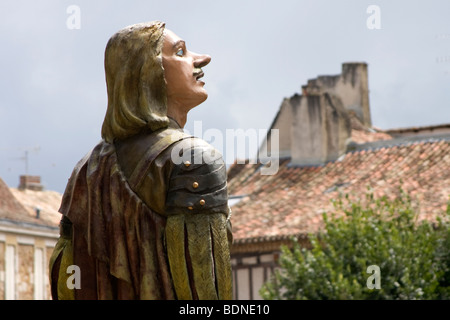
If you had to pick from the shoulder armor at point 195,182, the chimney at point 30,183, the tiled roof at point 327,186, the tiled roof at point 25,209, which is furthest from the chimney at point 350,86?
the shoulder armor at point 195,182

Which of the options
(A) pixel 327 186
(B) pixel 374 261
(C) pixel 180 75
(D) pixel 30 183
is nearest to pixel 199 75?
(C) pixel 180 75

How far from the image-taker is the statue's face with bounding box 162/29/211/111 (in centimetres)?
682

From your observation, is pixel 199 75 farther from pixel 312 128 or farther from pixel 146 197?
pixel 312 128

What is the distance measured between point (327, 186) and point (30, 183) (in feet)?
51.8

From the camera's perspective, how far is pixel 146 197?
6586 millimetres

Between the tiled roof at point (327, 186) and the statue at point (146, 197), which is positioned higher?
the statue at point (146, 197)

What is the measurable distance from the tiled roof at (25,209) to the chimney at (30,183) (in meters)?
1.37

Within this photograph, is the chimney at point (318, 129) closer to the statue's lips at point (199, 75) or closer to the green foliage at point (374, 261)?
the green foliage at point (374, 261)

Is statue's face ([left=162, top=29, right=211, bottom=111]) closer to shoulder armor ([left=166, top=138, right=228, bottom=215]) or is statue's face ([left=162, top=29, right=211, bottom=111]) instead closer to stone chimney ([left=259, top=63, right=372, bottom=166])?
shoulder armor ([left=166, top=138, right=228, bottom=215])

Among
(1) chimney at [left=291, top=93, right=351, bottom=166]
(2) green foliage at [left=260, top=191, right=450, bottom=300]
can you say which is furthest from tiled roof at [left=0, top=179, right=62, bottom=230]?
(2) green foliage at [left=260, top=191, right=450, bottom=300]

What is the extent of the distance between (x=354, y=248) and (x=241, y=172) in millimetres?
13123

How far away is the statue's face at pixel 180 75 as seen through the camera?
22.4ft
